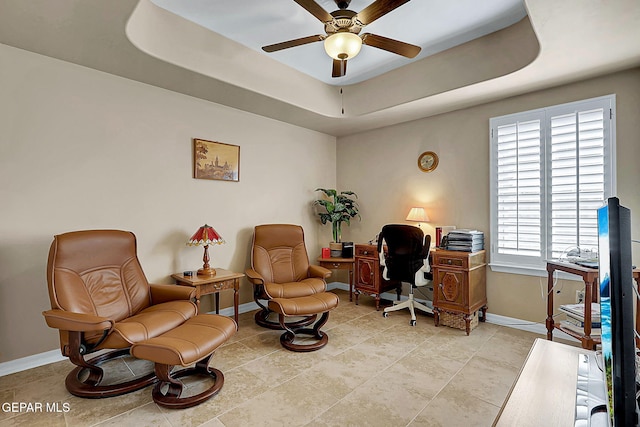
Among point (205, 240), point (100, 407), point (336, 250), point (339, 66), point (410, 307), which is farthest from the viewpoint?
point (336, 250)

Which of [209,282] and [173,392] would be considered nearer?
[173,392]

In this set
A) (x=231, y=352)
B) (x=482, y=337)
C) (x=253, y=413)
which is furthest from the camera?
(x=482, y=337)

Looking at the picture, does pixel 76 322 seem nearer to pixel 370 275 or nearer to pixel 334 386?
pixel 334 386

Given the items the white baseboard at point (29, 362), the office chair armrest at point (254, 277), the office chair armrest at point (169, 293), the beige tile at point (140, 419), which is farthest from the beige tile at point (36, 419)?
the office chair armrest at point (254, 277)

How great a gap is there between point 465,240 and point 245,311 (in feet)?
9.12

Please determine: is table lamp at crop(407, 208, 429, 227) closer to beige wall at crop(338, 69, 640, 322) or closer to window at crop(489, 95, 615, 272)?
beige wall at crop(338, 69, 640, 322)

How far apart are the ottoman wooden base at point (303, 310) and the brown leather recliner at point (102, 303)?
76 cm

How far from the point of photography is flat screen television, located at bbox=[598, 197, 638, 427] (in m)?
0.69

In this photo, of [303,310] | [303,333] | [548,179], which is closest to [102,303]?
[303,310]

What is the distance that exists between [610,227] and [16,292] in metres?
3.71

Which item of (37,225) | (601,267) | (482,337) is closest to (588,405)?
(601,267)

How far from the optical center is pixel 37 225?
2.71m

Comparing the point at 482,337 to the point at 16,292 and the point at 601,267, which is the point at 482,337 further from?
the point at 16,292

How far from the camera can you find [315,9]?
6.87 ft
